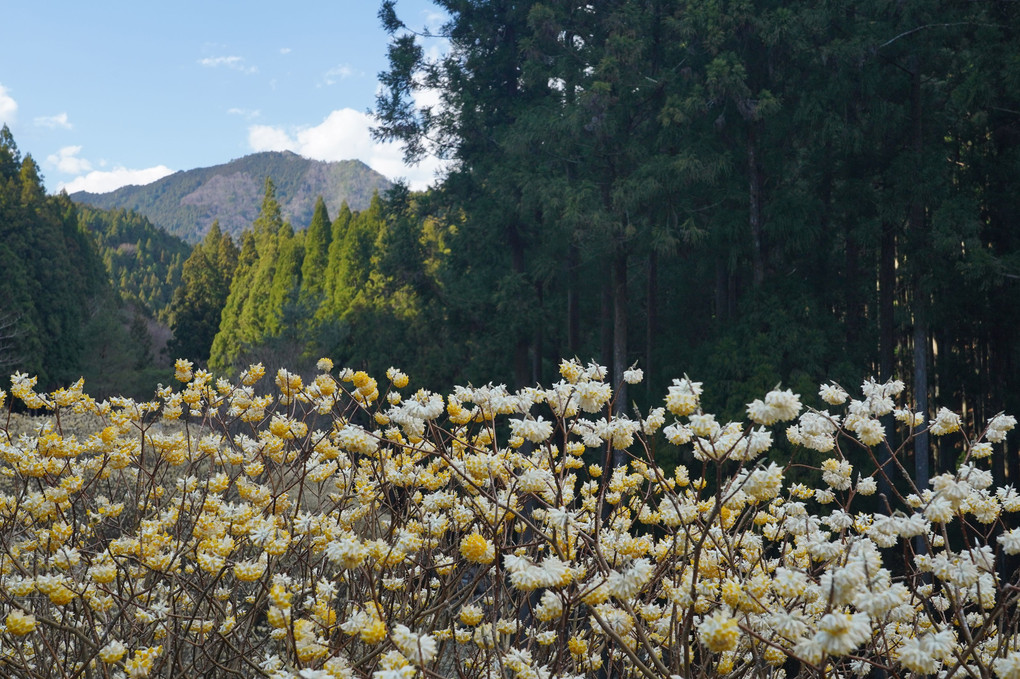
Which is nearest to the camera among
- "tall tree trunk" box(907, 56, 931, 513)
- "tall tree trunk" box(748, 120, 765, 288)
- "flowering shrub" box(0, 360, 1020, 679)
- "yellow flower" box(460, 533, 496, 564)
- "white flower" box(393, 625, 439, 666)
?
"white flower" box(393, 625, 439, 666)

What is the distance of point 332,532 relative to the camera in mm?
1905

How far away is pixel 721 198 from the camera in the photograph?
1149 cm

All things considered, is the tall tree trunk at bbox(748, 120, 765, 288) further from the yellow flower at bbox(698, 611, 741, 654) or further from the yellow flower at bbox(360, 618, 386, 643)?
the yellow flower at bbox(360, 618, 386, 643)

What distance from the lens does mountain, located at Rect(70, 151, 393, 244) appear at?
137000mm

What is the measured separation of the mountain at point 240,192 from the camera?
137 m

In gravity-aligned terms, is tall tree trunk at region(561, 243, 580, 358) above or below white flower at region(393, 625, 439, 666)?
above

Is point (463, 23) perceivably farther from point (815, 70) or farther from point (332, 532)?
point (332, 532)

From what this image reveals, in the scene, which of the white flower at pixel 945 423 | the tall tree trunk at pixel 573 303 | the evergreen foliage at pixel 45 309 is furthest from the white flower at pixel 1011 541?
the evergreen foliage at pixel 45 309

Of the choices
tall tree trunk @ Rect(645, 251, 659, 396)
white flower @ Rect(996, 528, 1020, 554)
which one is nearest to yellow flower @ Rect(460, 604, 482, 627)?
white flower @ Rect(996, 528, 1020, 554)

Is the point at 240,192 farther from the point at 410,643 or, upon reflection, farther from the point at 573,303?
the point at 410,643

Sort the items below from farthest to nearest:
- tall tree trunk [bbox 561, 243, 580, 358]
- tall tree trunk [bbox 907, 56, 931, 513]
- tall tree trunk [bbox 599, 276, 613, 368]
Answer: tall tree trunk [bbox 561, 243, 580, 358]
tall tree trunk [bbox 599, 276, 613, 368]
tall tree trunk [bbox 907, 56, 931, 513]

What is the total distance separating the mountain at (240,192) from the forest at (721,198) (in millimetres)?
122961

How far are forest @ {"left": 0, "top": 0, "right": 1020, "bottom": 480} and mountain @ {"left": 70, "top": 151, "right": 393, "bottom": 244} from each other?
403 feet

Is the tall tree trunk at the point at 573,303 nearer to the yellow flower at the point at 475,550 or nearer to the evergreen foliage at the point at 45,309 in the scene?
the yellow flower at the point at 475,550
